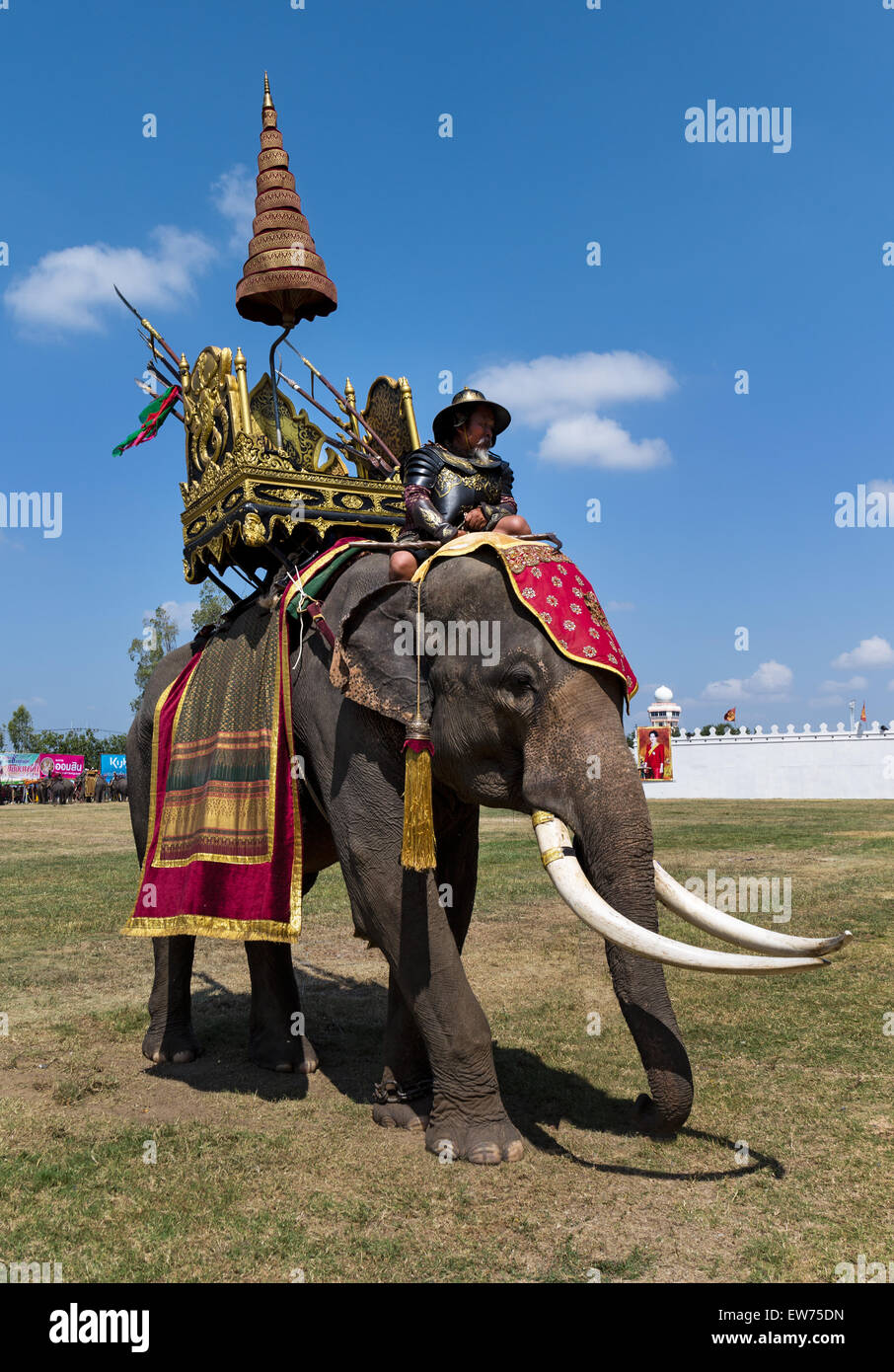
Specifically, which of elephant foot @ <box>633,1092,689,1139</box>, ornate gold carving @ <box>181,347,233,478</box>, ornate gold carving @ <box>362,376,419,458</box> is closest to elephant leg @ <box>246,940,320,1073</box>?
elephant foot @ <box>633,1092,689,1139</box>

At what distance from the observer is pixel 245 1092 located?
6.20 m

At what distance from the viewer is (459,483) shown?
5973 mm

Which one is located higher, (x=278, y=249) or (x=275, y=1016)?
(x=278, y=249)

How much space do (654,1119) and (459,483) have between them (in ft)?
11.9

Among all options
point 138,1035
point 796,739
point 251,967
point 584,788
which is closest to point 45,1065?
point 138,1035

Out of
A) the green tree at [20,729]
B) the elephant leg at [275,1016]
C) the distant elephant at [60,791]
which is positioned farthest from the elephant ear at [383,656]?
the green tree at [20,729]

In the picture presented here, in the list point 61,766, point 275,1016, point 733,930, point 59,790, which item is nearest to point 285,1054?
point 275,1016

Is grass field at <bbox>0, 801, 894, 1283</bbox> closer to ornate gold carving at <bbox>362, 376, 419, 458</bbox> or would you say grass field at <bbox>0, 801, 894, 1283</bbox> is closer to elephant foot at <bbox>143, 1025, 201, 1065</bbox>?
elephant foot at <bbox>143, 1025, 201, 1065</bbox>

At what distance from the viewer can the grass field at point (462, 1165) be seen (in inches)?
152

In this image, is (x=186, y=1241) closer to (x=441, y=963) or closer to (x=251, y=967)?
(x=441, y=963)

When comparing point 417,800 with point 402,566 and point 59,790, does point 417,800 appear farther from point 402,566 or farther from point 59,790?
point 59,790

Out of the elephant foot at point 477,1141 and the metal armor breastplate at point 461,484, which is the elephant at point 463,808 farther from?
the metal armor breastplate at point 461,484

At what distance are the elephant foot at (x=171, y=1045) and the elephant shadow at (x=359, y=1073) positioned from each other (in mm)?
98

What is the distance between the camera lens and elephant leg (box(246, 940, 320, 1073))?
260 inches
